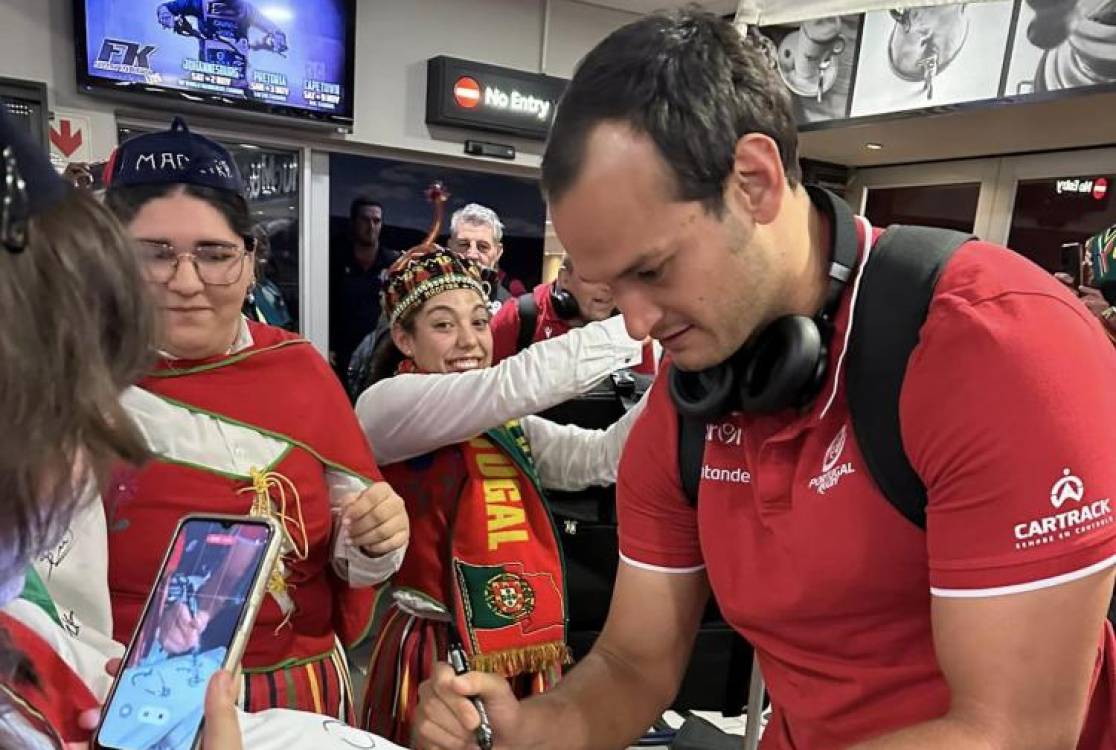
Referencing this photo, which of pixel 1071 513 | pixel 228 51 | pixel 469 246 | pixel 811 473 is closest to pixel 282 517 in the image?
pixel 811 473

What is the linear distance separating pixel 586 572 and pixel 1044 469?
1408 mm

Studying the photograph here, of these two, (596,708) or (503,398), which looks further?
(503,398)

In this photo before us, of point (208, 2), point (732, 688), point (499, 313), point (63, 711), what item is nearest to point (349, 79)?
point (208, 2)

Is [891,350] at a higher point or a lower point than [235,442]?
higher

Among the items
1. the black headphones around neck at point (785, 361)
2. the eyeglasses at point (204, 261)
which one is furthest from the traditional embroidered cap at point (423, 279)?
the black headphones around neck at point (785, 361)

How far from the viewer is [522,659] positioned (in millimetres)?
1519

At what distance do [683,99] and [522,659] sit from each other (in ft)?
3.67

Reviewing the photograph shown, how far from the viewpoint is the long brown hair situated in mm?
487

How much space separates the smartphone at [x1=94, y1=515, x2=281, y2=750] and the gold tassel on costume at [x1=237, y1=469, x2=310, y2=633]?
0.28 metres

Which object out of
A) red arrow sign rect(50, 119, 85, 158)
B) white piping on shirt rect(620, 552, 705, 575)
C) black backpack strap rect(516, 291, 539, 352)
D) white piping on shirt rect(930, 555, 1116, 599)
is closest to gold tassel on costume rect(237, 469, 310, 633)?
white piping on shirt rect(620, 552, 705, 575)

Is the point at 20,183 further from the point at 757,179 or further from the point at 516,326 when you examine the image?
the point at 516,326

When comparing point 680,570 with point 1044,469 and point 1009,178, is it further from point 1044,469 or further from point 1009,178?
point 1009,178

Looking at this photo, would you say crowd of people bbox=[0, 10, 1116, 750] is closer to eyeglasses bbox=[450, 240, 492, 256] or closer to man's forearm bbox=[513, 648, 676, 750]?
man's forearm bbox=[513, 648, 676, 750]

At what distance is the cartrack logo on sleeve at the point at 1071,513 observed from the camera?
68 centimetres
